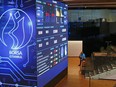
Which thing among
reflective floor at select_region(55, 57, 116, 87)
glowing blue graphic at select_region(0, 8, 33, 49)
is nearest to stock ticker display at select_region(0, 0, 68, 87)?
glowing blue graphic at select_region(0, 8, 33, 49)

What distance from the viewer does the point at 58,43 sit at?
683 centimetres

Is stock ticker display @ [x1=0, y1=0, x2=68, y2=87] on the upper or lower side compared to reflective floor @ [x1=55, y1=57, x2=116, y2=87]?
upper

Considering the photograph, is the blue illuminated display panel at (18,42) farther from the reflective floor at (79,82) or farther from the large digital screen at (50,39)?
the reflective floor at (79,82)

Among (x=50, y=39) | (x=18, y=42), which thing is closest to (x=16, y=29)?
(x=18, y=42)

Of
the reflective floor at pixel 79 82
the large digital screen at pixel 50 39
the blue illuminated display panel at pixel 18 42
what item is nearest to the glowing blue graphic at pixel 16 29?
the blue illuminated display panel at pixel 18 42

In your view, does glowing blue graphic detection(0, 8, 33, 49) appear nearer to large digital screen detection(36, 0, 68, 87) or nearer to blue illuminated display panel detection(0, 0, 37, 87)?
blue illuminated display panel detection(0, 0, 37, 87)

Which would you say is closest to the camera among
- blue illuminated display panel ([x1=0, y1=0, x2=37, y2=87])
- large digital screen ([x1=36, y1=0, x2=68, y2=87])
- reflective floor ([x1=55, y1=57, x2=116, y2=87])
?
blue illuminated display panel ([x1=0, y1=0, x2=37, y2=87])

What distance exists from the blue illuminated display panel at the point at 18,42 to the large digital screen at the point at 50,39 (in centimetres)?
17

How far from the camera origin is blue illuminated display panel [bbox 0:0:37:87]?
17.3 ft

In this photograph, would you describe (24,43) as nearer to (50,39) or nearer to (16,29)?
(16,29)

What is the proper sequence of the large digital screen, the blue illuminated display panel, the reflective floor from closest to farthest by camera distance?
the blue illuminated display panel, the large digital screen, the reflective floor

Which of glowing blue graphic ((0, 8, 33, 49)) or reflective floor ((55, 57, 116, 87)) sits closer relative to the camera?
glowing blue graphic ((0, 8, 33, 49))

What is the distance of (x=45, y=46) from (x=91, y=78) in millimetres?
2991

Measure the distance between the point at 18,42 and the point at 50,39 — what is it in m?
1.01
